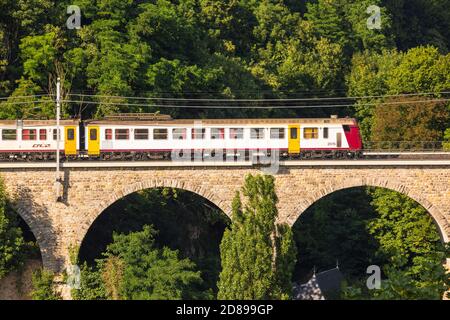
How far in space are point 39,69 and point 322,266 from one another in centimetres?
2240

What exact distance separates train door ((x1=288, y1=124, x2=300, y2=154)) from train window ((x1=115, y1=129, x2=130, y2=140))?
28.3 ft

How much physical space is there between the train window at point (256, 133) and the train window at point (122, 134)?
261 inches

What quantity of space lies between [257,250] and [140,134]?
10.3 m

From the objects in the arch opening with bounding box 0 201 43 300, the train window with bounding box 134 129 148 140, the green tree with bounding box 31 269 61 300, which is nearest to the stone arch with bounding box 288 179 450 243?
the train window with bounding box 134 129 148 140

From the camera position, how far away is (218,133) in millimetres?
62531

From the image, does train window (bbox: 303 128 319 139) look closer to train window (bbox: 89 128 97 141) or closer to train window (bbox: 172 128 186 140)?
train window (bbox: 172 128 186 140)

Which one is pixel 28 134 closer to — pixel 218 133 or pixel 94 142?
pixel 94 142

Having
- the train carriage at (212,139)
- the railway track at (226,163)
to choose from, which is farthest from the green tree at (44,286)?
the train carriage at (212,139)

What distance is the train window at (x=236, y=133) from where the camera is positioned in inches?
2464

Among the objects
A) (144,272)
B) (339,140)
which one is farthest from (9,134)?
(339,140)

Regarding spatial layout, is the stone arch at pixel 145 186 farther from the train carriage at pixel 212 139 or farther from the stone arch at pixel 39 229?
the train carriage at pixel 212 139
